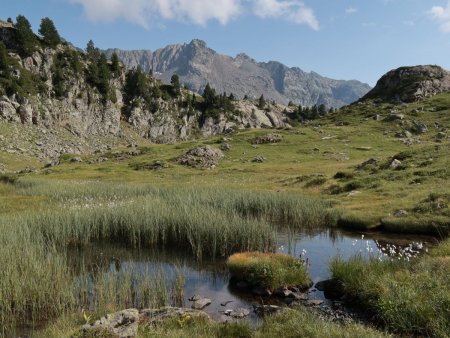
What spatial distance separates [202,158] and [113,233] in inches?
1909

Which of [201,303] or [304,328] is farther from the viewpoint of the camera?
[201,303]

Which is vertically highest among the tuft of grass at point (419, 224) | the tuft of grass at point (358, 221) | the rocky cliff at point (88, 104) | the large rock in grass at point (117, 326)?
the rocky cliff at point (88, 104)

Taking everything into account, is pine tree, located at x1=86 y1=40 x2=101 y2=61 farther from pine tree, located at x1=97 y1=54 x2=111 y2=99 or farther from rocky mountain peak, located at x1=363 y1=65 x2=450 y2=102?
rocky mountain peak, located at x1=363 y1=65 x2=450 y2=102

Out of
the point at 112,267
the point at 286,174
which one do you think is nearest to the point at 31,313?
the point at 112,267

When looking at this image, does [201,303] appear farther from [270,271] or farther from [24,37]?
[24,37]

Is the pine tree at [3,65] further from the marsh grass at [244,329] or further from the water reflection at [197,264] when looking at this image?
the marsh grass at [244,329]

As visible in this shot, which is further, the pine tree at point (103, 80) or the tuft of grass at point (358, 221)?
the pine tree at point (103, 80)

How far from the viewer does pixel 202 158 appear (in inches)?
2842

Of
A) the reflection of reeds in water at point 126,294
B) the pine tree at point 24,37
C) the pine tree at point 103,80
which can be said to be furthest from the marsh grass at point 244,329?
the pine tree at point 103,80

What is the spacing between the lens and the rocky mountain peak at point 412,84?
392ft

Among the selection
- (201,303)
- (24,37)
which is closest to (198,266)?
(201,303)

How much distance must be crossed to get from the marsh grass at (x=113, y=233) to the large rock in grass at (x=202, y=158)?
3143 centimetres

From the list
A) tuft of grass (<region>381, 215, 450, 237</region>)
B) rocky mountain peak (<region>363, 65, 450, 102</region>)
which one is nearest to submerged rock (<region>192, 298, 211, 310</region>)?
tuft of grass (<region>381, 215, 450, 237</region>)

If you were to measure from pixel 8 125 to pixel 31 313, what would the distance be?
94.8 meters
